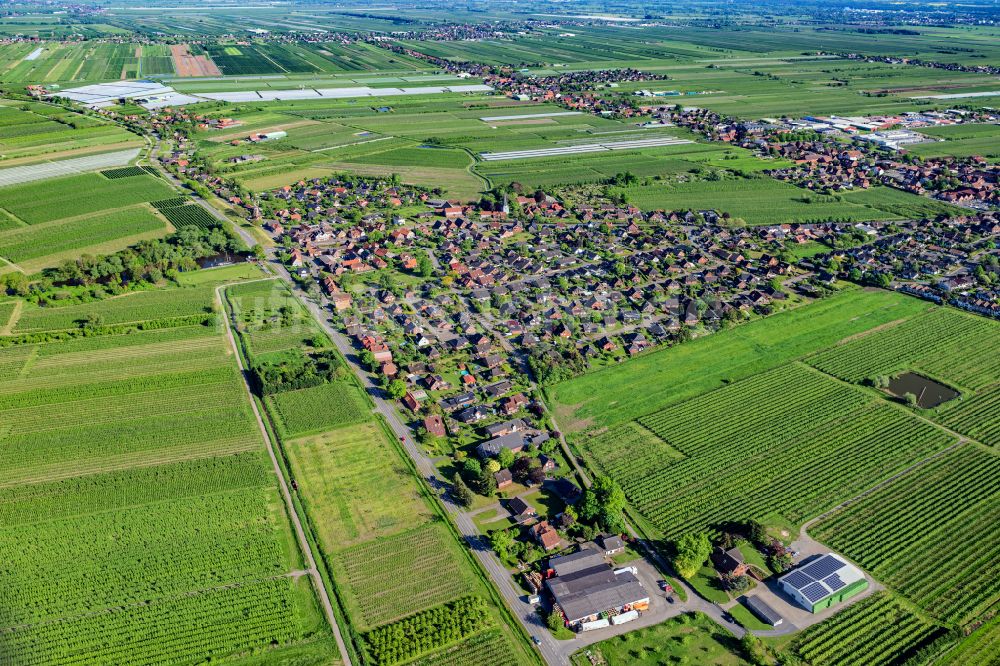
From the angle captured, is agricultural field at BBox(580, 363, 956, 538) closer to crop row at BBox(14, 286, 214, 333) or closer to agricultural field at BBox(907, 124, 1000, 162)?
crop row at BBox(14, 286, 214, 333)

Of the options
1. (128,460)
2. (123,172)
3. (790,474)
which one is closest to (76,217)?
(123,172)

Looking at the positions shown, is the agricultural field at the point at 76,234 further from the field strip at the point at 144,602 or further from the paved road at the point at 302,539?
the field strip at the point at 144,602

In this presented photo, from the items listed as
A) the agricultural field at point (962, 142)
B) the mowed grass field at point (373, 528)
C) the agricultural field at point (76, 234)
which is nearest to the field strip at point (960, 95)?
the agricultural field at point (962, 142)

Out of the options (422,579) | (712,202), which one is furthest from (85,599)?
(712,202)

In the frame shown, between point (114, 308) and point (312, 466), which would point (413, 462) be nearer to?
point (312, 466)

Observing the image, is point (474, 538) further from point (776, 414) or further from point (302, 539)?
point (776, 414)

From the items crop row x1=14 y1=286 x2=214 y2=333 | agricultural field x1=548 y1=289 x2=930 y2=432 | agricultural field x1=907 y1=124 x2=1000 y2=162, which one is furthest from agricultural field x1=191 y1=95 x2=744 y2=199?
agricultural field x1=548 y1=289 x2=930 y2=432

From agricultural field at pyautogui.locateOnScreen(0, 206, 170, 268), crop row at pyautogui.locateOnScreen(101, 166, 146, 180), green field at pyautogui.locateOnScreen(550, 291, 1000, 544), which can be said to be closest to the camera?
green field at pyautogui.locateOnScreen(550, 291, 1000, 544)
